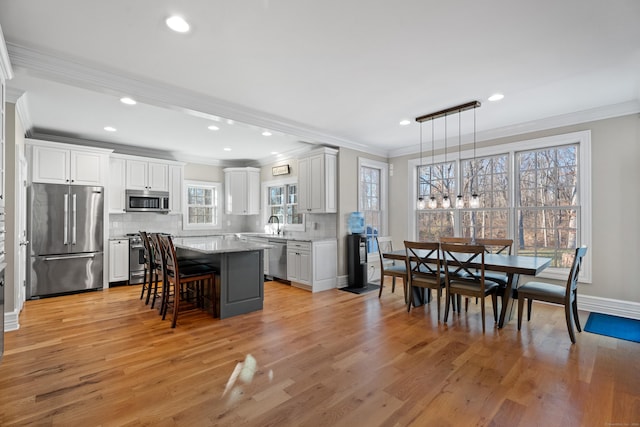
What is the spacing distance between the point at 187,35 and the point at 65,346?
308 cm

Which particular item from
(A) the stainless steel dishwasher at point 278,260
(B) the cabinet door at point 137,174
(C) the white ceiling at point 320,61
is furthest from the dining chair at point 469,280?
(B) the cabinet door at point 137,174

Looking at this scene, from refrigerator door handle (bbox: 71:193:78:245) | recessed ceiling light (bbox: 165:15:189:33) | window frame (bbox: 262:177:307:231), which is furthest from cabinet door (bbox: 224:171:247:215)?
recessed ceiling light (bbox: 165:15:189:33)

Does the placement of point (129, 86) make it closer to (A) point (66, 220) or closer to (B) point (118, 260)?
(A) point (66, 220)

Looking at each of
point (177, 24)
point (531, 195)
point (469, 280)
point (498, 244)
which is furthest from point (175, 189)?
point (531, 195)

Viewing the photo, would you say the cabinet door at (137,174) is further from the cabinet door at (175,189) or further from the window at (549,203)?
the window at (549,203)

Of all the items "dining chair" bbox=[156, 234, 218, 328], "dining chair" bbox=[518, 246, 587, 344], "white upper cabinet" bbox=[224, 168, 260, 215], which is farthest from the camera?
"white upper cabinet" bbox=[224, 168, 260, 215]

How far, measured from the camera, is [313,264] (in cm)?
526

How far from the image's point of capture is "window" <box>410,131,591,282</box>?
437cm

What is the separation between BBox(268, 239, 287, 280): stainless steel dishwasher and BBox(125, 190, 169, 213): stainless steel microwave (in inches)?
89.1

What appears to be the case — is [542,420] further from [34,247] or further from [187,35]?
[34,247]

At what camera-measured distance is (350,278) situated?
566 cm

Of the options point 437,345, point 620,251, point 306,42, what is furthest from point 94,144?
point 620,251

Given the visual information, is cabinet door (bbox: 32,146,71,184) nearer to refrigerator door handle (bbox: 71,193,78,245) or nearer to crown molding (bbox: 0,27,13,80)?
refrigerator door handle (bbox: 71,193,78,245)

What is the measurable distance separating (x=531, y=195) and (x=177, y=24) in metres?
5.05
